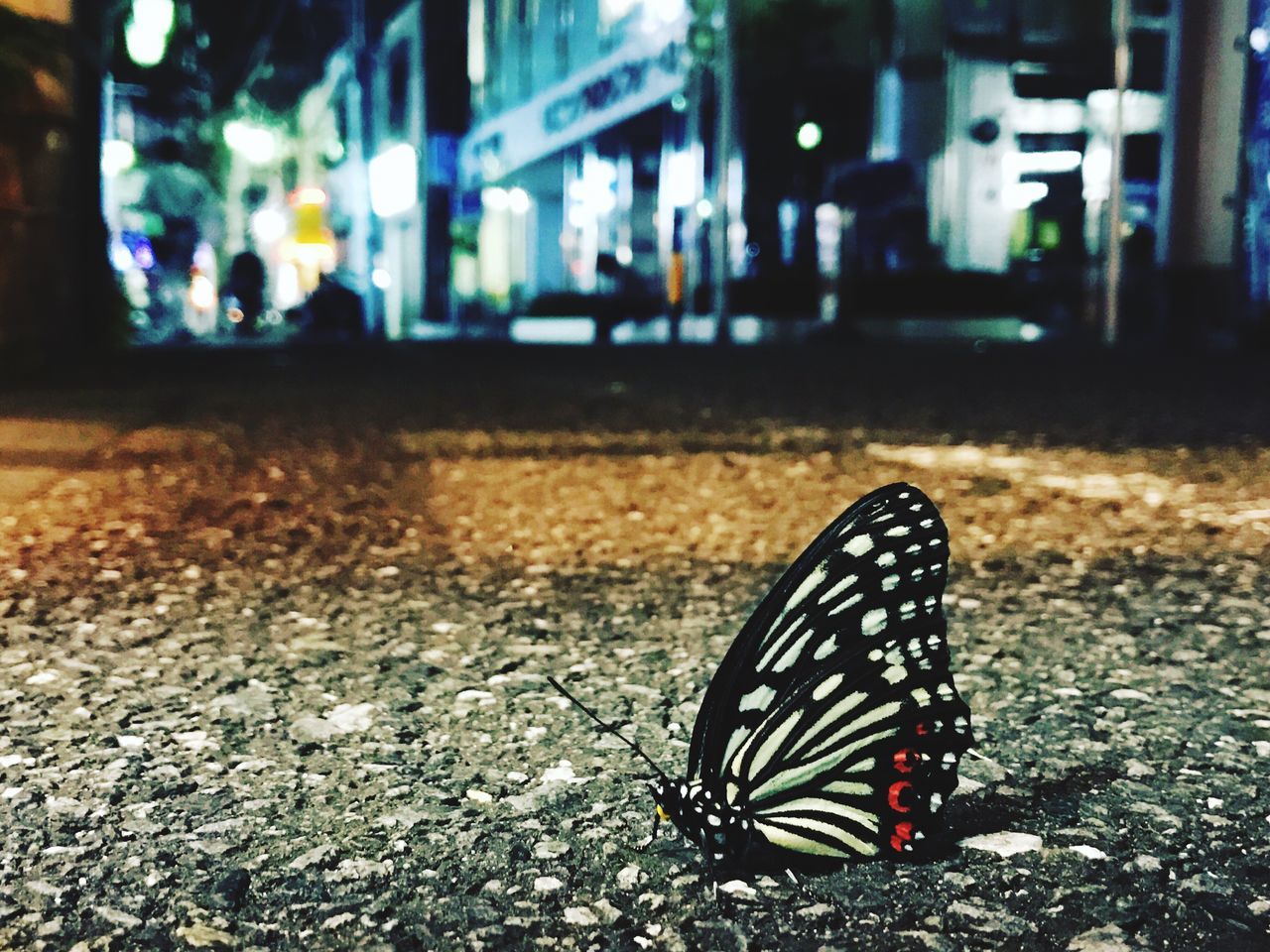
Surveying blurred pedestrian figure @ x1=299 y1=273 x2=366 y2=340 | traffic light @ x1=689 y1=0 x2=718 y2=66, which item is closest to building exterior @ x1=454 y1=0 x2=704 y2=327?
traffic light @ x1=689 y1=0 x2=718 y2=66

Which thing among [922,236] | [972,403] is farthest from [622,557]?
[922,236]

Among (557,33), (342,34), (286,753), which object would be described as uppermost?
(342,34)

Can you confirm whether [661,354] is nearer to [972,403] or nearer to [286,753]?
[972,403]

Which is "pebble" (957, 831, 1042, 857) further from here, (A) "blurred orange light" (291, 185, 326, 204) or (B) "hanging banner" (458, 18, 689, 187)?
(A) "blurred orange light" (291, 185, 326, 204)

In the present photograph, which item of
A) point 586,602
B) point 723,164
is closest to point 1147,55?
point 723,164

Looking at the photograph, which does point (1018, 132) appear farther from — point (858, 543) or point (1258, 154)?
point (858, 543)

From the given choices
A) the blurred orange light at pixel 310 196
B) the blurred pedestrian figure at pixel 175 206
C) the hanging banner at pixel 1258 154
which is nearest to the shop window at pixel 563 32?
the blurred pedestrian figure at pixel 175 206

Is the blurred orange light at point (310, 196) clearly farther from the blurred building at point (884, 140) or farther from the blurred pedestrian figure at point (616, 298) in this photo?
the blurred pedestrian figure at point (616, 298)
